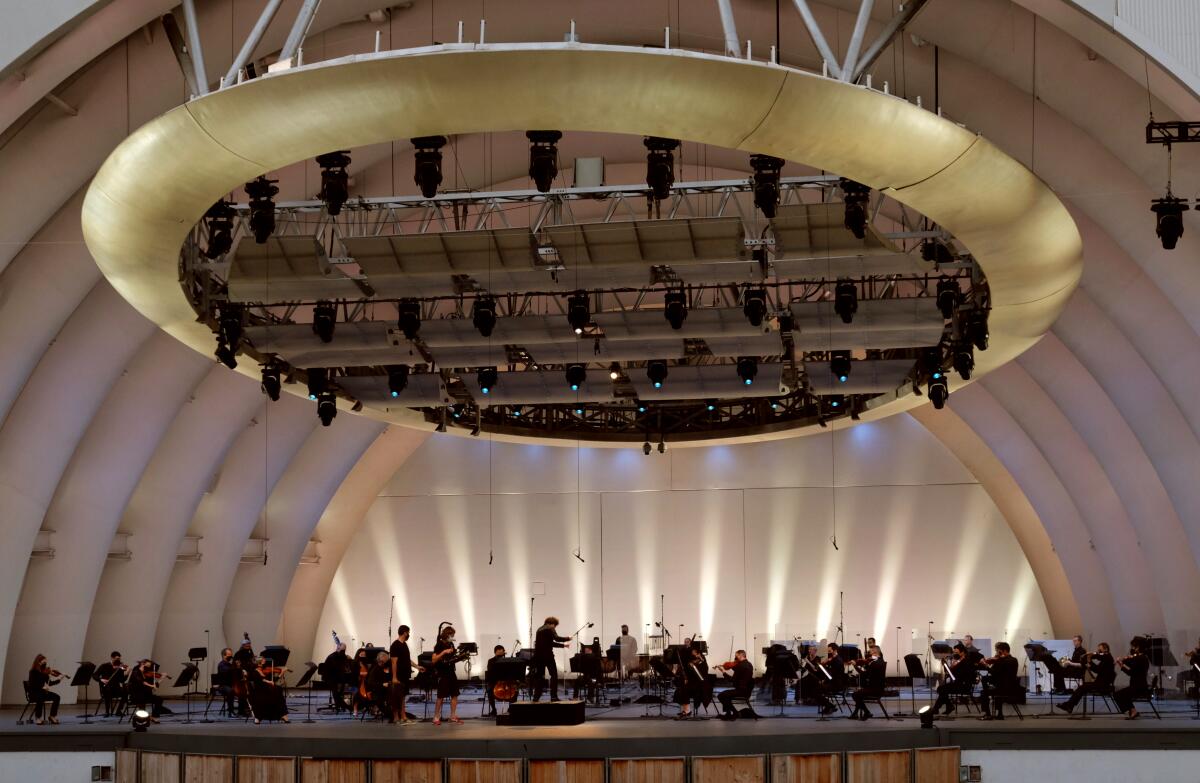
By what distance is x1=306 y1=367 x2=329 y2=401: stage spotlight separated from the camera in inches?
974

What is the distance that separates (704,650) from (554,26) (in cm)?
1169

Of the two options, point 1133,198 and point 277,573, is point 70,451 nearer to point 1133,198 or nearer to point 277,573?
point 277,573

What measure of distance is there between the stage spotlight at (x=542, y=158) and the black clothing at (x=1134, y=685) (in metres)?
12.2

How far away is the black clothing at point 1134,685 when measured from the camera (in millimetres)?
20031

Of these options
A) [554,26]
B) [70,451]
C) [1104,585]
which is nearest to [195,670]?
[70,451]

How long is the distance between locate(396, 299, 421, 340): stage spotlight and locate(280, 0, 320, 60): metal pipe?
27.6 ft

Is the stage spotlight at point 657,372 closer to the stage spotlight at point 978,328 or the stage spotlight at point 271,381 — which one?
the stage spotlight at point 978,328

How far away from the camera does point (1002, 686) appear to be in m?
20.0

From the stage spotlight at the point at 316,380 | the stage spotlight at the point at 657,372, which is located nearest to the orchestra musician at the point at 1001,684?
the stage spotlight at the point at 657,372

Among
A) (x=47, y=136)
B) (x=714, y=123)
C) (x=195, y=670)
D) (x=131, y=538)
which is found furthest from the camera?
(x=131, y=538)

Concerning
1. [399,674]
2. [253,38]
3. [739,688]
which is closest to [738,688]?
[739,688]

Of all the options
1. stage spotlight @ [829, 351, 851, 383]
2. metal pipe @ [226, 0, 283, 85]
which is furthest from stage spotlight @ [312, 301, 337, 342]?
stage spotlight @ [829, 351, 851, 383]

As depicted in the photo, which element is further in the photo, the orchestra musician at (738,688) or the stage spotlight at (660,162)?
the orchestra musician at (738,688)

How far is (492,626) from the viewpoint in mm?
36375
